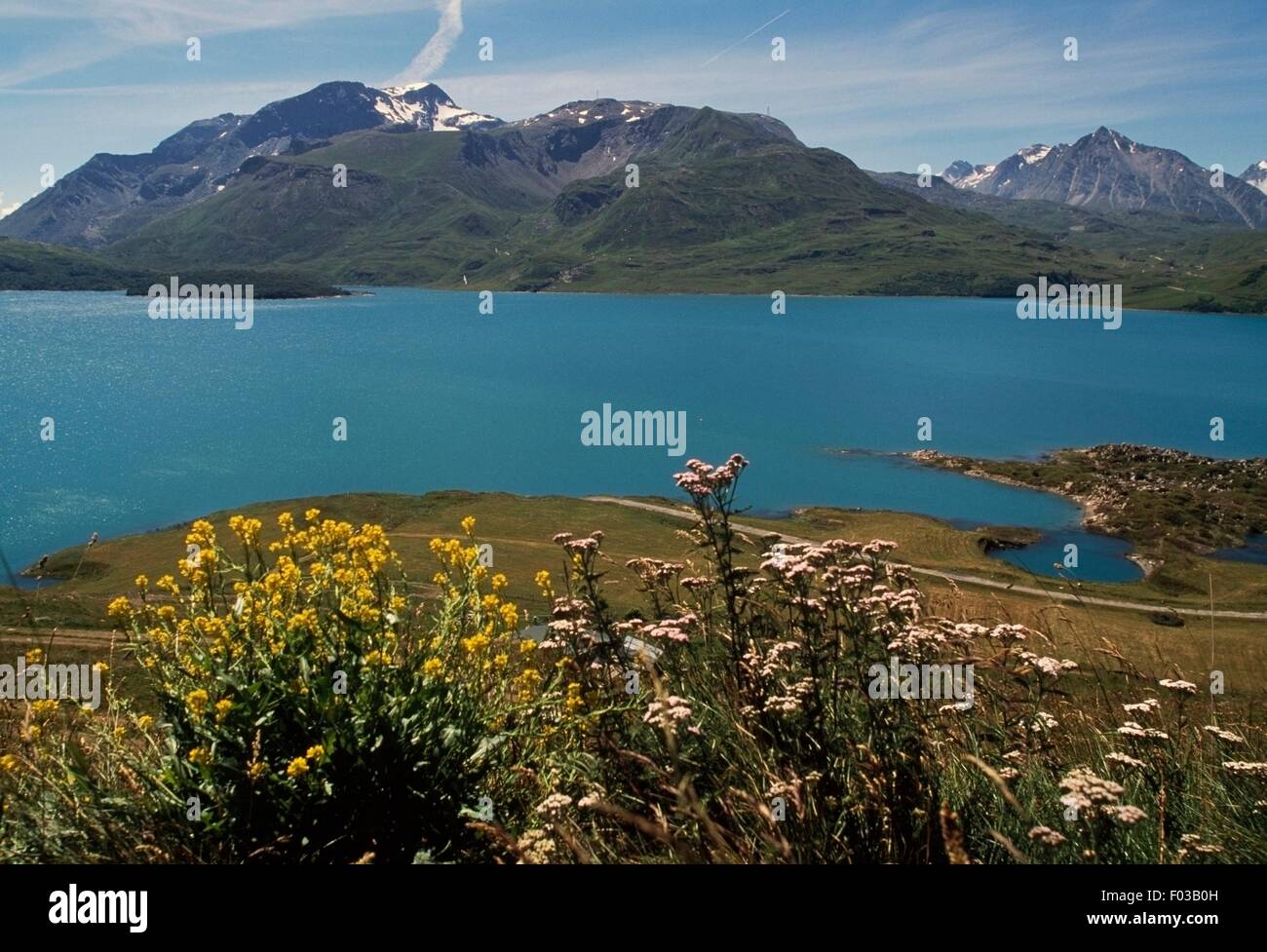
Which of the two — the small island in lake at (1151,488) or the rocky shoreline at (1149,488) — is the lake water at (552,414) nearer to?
the rocky shoreline at (1149,488)

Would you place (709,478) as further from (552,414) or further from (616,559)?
(552,414)

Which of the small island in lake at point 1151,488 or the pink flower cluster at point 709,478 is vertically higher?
the pink flower cluster at point 709,478

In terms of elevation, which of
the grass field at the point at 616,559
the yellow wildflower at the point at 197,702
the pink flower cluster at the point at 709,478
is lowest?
the grass field at the point at 616,559

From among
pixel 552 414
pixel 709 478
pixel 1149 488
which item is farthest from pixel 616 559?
pixel 552 414

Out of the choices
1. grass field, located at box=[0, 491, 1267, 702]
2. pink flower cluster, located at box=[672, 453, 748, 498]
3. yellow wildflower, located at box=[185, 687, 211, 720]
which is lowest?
grass field, located at box=[0, 491, 1267, 702]

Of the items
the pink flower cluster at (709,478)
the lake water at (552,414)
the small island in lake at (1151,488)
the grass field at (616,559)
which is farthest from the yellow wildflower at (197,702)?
the small island in lake at (1151,488)

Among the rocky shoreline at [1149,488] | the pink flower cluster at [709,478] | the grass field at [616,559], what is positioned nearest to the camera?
the pink flower cluster at [709,478]

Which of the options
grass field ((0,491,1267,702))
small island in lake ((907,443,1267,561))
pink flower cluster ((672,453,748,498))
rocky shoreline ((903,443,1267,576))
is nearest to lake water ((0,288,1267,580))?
rocky shoreline ((903,443,1267,576))

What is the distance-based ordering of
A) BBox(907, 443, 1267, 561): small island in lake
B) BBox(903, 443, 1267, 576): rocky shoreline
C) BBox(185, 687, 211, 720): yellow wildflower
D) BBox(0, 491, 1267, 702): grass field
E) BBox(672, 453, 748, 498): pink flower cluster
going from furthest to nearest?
BBox(907, 443, 1267, 561): small island in lake
BBox(903, 443, 1267, 576): rocky shoreline
BBox(0, 491, 1267, 702): grass field
BBox(672, 453, 748, 498): pink flower cluster
BBox(185, 687, 211, 720): yellow wildflower

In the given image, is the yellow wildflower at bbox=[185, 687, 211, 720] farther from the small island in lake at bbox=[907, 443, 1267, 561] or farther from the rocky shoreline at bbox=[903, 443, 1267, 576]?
the small island in lake at bbox=[907, 443, 1267, 561]
